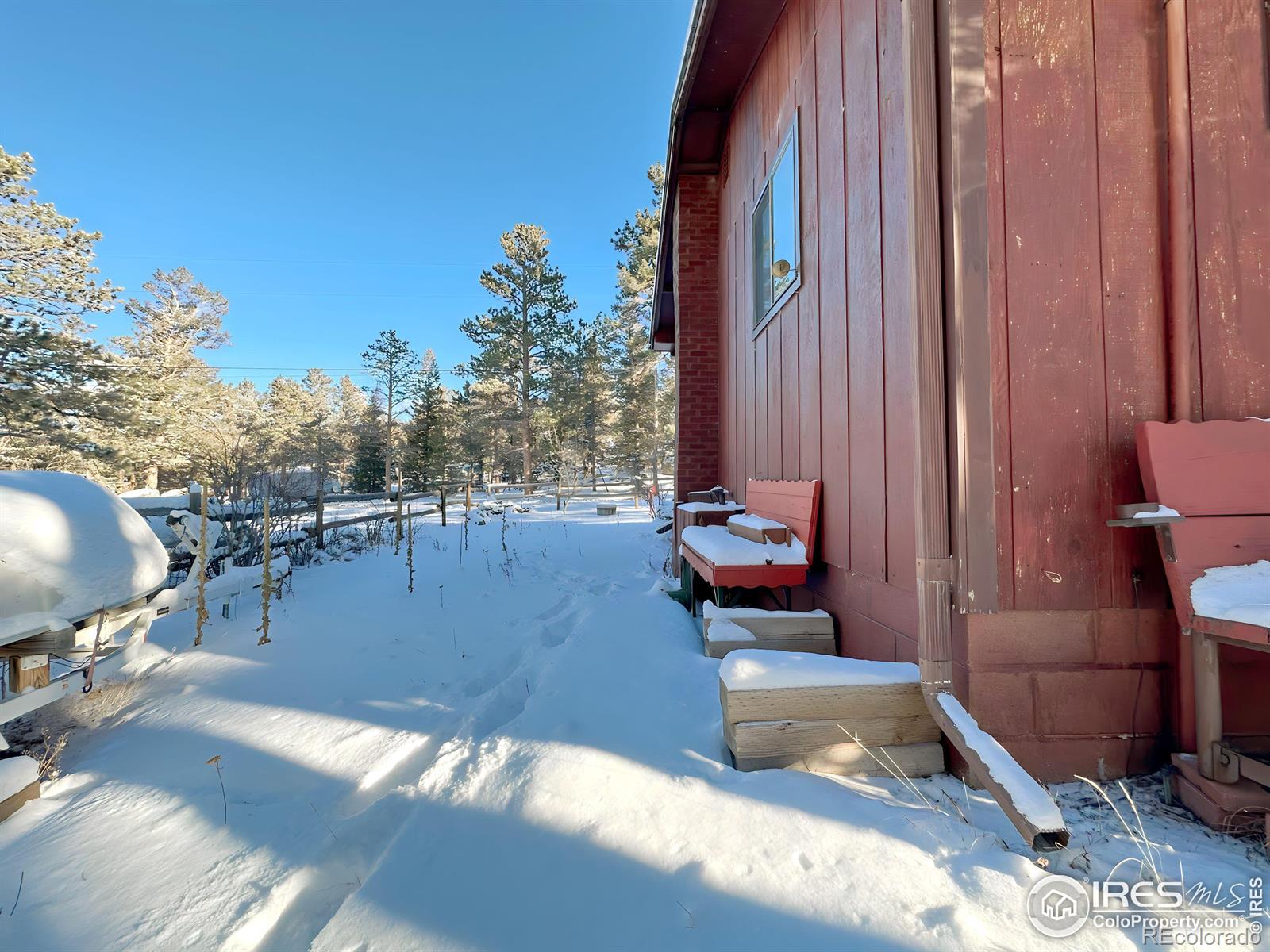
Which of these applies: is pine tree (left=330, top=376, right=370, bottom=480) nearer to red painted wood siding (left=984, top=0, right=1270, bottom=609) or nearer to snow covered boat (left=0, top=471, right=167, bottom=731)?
snow covered boat (left=0, top=471, right=167, bottom=731)

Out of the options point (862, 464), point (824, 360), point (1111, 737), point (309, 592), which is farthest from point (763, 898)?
point (309, 592)

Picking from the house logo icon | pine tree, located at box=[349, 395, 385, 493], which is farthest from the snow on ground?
pine tree, located at box=[349, 395, 385, 493]

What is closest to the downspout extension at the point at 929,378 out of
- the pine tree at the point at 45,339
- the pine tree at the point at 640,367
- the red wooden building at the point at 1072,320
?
the red wooden building at the point at 1072,320

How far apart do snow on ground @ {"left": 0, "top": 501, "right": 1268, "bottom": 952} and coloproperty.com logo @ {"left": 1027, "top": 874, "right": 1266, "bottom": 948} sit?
50mm

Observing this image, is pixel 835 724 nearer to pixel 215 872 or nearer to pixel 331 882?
pixel 331 882

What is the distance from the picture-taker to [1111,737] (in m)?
1.77

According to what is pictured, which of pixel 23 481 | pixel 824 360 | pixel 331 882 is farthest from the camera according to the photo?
pixel 824 360

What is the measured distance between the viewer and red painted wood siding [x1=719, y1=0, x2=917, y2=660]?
2.24m

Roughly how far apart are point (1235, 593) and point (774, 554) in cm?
171

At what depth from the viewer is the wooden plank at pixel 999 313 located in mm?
1800

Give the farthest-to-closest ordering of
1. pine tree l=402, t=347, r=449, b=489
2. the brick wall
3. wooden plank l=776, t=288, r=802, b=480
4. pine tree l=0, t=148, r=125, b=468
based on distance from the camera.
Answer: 1. pine tree l=402, t=347, r=449, b=489
2. pine tree l=0, t=148, r=125, b=468
3. the brick wall
4. wooden plank l=776, t=288, r=802, b=480

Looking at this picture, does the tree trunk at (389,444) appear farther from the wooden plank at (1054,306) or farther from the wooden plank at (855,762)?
the wooden plank at (1054,306)

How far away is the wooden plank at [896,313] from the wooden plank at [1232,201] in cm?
85

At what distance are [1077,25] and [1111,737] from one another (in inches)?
92.6
